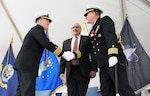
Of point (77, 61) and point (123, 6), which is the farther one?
point (123, 6)

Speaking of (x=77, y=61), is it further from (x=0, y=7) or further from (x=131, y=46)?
(x=0, y=7)

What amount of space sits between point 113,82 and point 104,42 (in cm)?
37

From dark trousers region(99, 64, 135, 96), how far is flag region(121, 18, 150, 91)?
125 cm

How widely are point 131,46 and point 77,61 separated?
4.16 ft

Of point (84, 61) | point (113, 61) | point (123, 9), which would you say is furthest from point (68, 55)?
point (123, 9)

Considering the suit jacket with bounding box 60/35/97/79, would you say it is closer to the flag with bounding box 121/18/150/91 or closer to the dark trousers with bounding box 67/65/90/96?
the dark trousers with bounding box 67/65/90/96

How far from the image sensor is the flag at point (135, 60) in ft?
12.0

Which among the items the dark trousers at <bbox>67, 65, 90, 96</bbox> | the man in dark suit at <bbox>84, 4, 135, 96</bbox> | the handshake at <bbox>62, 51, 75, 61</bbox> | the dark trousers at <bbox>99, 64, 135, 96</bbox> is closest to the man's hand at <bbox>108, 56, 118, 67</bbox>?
the man in dark suit at <bbox>84, 4, 135, 96</bbox>

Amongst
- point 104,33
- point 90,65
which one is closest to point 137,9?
point 90,65

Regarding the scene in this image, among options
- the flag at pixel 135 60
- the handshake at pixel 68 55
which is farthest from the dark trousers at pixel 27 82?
the flag at pixel 135 60

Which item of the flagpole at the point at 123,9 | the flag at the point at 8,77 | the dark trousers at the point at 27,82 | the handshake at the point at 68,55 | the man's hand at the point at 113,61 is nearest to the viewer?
the man's hand at the point at 113,61

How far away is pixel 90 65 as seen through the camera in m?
2.91

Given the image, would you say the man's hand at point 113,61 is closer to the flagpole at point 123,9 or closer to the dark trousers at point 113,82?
the dark trousers at point 113,82

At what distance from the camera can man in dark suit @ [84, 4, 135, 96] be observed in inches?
91.7
